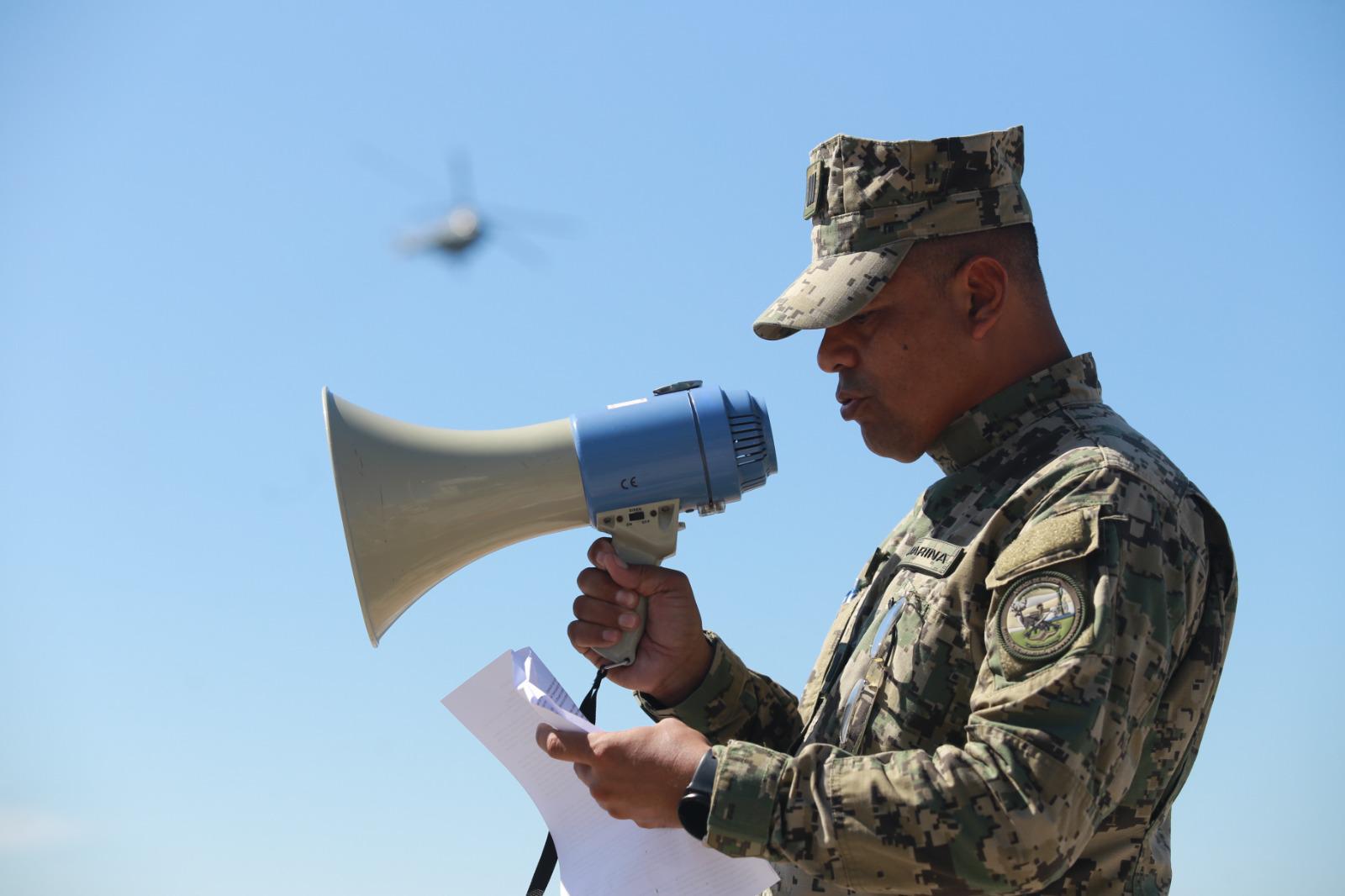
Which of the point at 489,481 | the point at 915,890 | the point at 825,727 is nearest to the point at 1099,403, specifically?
the point at 825,727

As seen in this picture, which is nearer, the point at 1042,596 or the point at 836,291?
the point at 1042,596

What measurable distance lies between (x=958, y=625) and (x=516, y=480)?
4.76 feet

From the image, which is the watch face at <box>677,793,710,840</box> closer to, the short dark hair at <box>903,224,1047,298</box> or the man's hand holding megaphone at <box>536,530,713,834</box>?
the man's hand holding megaphone at <box>536,530,713,834</box>

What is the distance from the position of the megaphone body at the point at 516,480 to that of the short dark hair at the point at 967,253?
2.61ft

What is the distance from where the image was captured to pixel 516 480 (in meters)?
4.37

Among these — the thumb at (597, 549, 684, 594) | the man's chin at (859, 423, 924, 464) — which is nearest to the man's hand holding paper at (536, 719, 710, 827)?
the thumb at (597, 549, 684, 594)

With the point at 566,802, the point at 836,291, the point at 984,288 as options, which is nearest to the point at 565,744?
the point at 566,802

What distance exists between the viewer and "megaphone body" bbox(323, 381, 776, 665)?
4.30 meters

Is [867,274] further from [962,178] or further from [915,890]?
[915,890]

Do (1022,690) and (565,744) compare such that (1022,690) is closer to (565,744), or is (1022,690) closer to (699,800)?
(699,800)

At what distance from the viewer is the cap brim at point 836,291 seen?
391 centimetres

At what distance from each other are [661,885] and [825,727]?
60 cm

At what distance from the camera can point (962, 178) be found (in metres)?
4.02

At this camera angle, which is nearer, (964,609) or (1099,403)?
(964,609)
